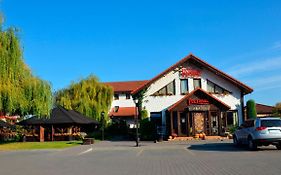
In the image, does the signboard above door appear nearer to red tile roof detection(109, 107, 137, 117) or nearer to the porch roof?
the porch roof

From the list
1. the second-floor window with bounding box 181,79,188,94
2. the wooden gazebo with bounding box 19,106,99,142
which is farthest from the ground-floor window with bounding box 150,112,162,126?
the wooden gazebo with bounding box 19,106,99,142

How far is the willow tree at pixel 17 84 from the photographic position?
26.9 m

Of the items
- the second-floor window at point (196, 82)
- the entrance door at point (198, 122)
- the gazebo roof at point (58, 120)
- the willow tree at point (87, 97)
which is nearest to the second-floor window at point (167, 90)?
the second-floor window at point (196, 82)

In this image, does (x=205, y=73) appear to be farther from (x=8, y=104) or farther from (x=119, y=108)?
(x=119, y=108)

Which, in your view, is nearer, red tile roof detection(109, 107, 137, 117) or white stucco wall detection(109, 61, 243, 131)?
white stucco wall detection(109, 61, 243, 131)

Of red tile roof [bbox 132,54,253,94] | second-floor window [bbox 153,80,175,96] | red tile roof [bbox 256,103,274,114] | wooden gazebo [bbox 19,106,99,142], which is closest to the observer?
red tile roof [bbox 132,54,253,94]

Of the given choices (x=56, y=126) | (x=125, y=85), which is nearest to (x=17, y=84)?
(x=56, y=126)

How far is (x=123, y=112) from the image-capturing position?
61906mm

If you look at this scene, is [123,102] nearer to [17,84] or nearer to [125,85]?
[125,85]

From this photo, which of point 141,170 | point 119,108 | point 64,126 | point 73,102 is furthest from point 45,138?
point 141,170

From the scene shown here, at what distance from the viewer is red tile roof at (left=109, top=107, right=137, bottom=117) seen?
6015 cm

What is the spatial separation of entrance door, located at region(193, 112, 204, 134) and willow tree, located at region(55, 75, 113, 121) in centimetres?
1776

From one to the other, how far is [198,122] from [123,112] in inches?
1046

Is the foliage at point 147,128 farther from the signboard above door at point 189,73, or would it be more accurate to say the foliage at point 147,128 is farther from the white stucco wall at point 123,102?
the white stucco wall at point 123,102
